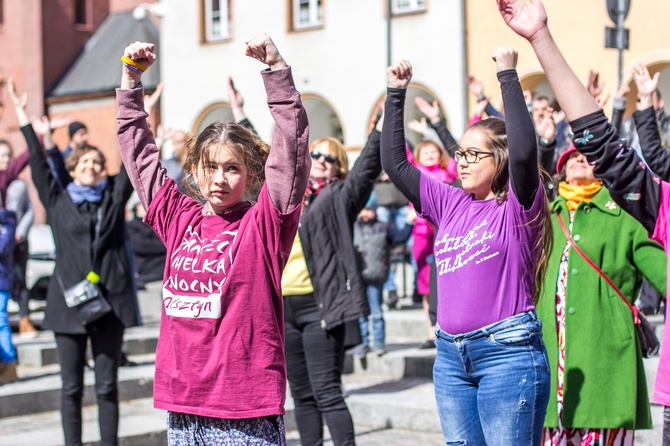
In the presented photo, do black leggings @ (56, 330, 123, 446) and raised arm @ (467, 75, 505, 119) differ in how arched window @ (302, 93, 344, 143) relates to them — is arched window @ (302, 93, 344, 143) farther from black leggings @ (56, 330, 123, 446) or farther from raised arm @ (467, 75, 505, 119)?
black leggings @ (56, 330, 123, 446)

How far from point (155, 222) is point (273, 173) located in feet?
2.05

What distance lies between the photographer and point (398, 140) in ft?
15.4

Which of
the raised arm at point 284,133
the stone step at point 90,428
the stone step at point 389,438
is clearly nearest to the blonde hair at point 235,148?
the raised arm at point 284,133

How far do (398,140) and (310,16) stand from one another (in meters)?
21.7

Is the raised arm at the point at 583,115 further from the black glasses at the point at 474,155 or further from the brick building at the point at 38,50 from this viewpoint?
the brick building at the point at 38,50

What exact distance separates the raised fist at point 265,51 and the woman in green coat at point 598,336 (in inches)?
85.5

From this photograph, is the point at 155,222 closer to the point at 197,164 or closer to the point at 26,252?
the point at 197,164

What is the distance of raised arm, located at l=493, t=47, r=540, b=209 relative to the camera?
3.96m

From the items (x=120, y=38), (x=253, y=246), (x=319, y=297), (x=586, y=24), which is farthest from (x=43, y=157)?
(x=120, y=38)

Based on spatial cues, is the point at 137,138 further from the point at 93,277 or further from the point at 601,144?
the point at 93,277

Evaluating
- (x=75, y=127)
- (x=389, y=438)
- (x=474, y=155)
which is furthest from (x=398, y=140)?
(x=75, y=127)

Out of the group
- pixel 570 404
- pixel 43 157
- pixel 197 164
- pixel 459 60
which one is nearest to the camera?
pixel 197 164

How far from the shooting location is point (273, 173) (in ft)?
12.0

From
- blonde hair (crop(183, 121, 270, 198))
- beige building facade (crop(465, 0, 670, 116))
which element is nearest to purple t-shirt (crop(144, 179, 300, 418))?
blonde hair (crop(183, 121, 270, 198))
